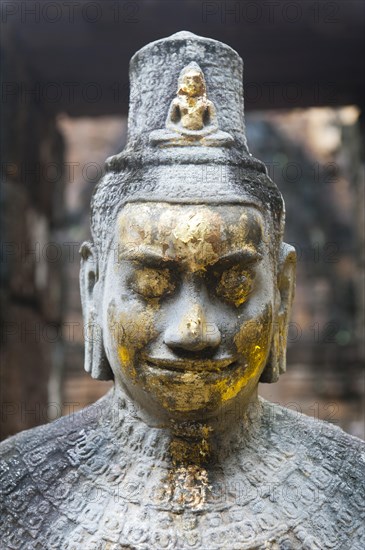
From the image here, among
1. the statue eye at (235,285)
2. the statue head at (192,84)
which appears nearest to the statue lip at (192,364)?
the statue eye at (235,285)

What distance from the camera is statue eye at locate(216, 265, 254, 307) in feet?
7.00

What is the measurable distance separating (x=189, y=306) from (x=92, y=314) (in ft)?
1.46

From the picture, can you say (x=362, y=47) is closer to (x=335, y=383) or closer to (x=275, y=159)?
(x=335, y=383)

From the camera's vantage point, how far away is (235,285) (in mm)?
2146

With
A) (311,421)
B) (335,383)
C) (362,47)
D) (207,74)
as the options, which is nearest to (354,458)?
(311,421)

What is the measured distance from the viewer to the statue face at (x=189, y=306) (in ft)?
6.82

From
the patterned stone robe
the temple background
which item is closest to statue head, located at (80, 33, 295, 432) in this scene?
the patterned stone robe

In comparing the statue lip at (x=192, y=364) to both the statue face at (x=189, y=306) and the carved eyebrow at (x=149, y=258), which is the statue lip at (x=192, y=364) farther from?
the carved eyebrow at (x=149, y=258)

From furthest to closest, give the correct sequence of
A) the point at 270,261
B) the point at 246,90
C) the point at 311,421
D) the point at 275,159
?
the point at 275,159, the point at 246,90, the point at 311,421, the point at 270,261

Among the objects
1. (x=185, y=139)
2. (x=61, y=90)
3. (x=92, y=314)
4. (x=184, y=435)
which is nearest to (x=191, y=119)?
(x=185, y=139)

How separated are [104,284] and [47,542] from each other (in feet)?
2.35

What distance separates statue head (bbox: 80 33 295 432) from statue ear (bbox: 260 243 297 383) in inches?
0.9

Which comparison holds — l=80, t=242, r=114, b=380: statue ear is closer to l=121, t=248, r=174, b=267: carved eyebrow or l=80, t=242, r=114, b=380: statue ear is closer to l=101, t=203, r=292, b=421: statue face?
l=101, t=203, r=292, b=421: statue face

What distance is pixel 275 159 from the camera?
10.1m
